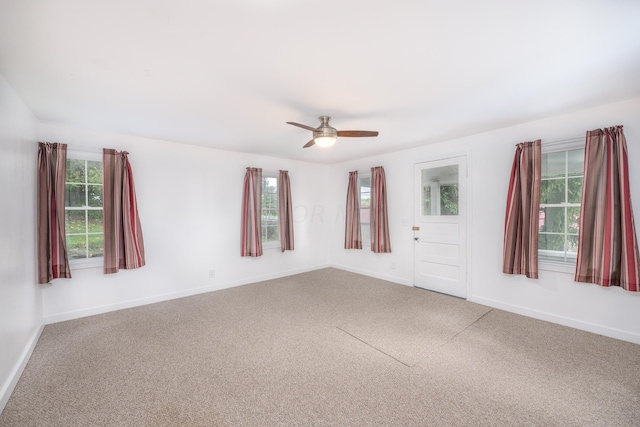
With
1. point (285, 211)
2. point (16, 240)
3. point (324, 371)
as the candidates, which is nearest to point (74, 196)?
point (16, 240)

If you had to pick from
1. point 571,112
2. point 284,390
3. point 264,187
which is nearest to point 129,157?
point 264,187

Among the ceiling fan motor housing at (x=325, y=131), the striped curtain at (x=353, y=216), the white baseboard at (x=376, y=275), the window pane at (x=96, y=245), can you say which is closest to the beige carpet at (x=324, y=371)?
the window pane at (x=96, y=245)

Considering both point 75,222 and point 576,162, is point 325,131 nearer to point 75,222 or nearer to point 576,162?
point 576,162

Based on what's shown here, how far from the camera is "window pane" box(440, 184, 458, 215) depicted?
398cm

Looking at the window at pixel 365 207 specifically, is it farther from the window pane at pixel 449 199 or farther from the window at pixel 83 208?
the window at pixel 83 208

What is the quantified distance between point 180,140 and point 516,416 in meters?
4.68

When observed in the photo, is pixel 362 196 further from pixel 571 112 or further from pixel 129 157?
pixel 129 157

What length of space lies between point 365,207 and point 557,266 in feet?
10.0

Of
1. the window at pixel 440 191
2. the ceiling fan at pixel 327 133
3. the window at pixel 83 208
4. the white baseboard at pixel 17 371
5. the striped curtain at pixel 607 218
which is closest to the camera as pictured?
the white baseboard at pixel 17 371

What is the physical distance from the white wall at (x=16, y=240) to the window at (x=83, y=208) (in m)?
0.40

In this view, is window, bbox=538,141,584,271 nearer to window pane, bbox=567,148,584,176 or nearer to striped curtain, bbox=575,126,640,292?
window pane, bbox=567,148,584,176

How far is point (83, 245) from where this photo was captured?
3375mm

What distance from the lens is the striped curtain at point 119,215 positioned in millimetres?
3375

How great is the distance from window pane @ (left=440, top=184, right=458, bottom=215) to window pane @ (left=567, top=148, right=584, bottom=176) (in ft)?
4.17
